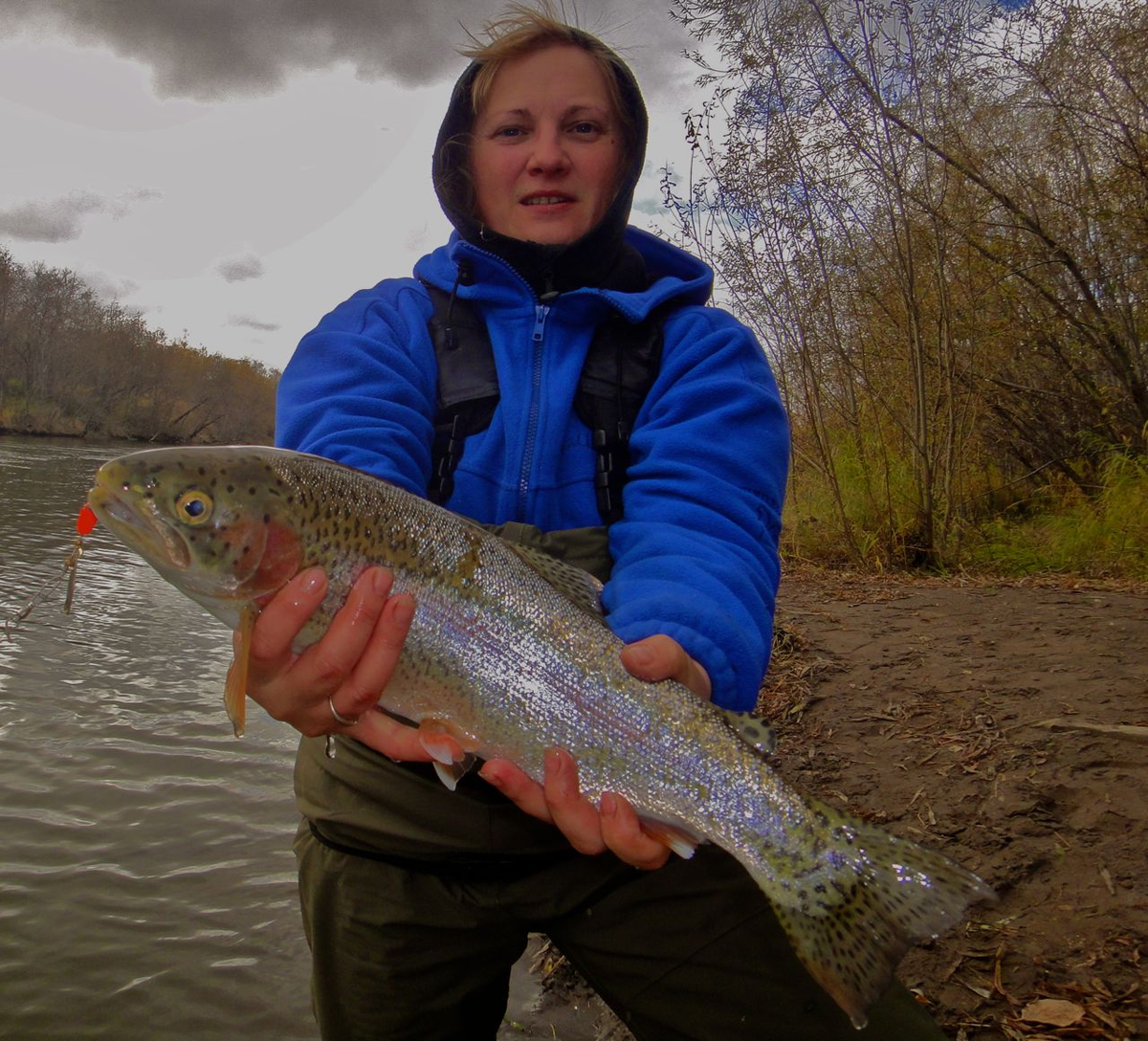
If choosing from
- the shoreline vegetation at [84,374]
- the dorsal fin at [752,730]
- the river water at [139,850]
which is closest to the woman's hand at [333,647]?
the dorsal fin at [752,730]

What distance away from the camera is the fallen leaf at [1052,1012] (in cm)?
230

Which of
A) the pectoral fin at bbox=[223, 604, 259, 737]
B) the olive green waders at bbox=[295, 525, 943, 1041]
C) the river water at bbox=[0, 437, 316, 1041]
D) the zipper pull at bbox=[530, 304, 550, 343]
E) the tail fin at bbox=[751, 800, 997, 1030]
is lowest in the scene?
the river water at bbox=[0, 437, 316, 1041]

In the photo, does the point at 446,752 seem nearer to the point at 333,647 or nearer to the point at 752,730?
the point at 333,647

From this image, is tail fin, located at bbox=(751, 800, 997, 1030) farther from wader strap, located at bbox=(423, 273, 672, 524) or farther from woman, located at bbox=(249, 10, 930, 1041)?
wader strap, located at bbox=(423, 273, 672, 524)

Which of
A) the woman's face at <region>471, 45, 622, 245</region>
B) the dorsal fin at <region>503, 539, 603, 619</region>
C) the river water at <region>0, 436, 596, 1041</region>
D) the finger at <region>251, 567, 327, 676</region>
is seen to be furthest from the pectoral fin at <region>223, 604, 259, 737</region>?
the river water at <region>0, 436, 596, 1041</region>

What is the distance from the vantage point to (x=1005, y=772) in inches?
144

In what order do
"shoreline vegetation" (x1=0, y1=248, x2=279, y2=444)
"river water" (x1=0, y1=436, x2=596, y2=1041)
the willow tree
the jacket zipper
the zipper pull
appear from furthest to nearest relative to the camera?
"shoreline vegetation" (x1=0, y1=248, x2=279, y2=444) < the willow tree < "river water" (x1=0, y1=436, x2=596, y2=1041) < the zipper pull < the jacket zipper

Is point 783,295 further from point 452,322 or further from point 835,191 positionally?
point 452,322

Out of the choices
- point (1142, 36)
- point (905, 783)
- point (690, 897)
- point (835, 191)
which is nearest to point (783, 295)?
point (835, 191)

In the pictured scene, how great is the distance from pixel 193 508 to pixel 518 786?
1.07 m

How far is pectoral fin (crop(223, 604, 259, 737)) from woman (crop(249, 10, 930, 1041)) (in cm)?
4

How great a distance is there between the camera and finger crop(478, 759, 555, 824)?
1.93 meters

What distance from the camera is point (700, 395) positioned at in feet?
8.11

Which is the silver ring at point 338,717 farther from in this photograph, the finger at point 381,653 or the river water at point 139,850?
the river water at point 139,850
